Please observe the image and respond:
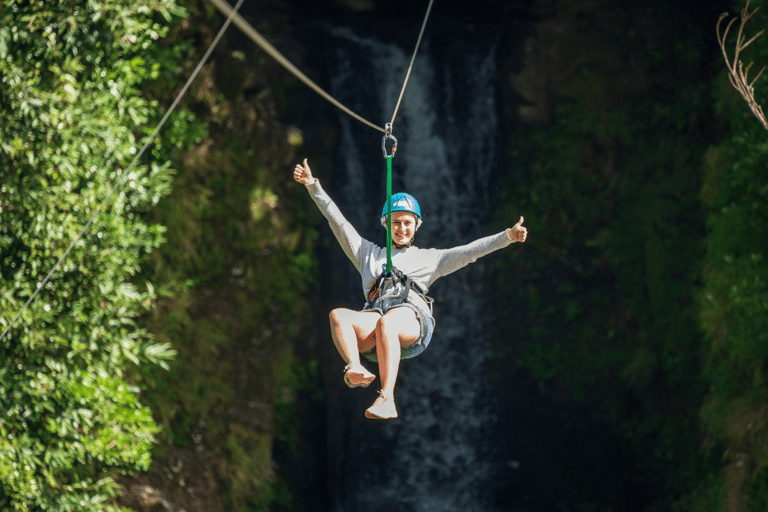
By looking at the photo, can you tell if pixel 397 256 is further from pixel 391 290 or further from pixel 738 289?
pixel 738 289

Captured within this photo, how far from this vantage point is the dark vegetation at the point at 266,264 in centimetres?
787

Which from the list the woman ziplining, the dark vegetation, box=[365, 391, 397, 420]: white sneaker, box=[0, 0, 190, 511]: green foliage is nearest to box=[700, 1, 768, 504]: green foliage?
the dark vegetation

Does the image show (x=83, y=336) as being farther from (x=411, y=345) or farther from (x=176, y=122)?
(x=411, y=345)

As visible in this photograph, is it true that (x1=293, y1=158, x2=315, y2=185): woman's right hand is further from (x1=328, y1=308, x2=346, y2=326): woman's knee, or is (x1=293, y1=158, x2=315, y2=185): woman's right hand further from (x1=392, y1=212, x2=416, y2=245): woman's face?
(x1=328, y1=308, x2=346, y2=326): woman's knee

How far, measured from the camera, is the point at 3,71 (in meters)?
7.58

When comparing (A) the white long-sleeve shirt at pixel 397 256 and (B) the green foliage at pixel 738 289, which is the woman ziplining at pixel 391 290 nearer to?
(A) the white long-sleeve shirt at pixel 397 256

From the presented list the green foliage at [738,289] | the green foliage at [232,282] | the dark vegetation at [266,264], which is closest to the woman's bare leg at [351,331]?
the dark vegetation at [266,264]

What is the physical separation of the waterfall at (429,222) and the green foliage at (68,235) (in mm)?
3453

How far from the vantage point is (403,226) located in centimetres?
465

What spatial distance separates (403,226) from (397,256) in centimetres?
19

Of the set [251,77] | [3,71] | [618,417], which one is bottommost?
[618,417]

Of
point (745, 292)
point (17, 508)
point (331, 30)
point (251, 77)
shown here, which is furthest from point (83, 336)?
point (745, 292)

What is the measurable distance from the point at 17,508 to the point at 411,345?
567 cm

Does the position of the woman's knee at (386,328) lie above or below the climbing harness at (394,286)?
below
